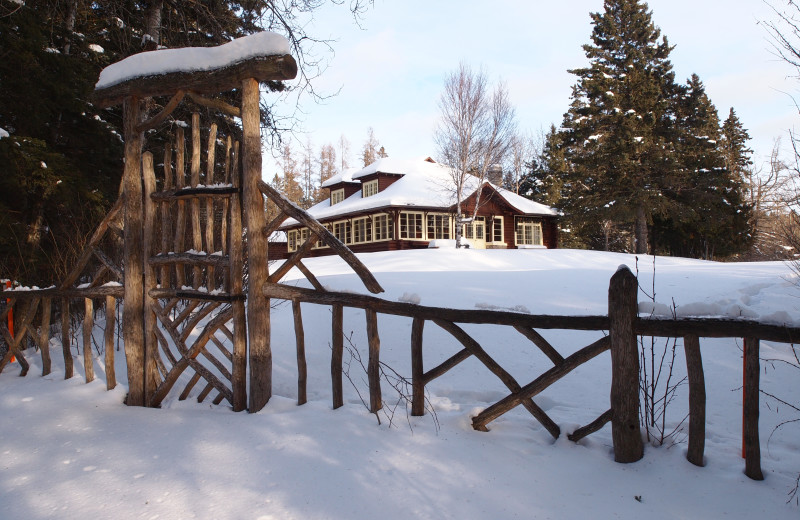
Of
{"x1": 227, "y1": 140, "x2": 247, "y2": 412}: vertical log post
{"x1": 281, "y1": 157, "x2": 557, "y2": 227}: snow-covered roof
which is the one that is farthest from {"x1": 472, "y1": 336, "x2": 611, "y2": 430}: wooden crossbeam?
{"x1": 281, "y1": 157, "x2": 557, "y2": 227}: snow-covered roof

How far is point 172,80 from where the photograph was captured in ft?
15.7

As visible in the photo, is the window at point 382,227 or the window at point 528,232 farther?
the window at point 528,232

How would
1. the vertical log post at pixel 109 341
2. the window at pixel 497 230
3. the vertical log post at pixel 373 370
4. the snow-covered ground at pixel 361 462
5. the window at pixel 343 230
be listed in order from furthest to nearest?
the window at pixel 343 230
the window at pixel 497 230
the vertical log post at pixel 109 341
the vertical log post at pixel 373 370
the snow-covered ground at pixel 361 462

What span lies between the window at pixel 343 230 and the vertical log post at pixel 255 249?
26842 millimetres

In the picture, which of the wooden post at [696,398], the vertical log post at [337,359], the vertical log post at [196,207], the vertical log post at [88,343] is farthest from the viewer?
the vertical log post at [88,343]

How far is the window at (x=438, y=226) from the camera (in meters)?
28.9

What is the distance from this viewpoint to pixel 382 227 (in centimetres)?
2894

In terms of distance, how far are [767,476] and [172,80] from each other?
5.67 m

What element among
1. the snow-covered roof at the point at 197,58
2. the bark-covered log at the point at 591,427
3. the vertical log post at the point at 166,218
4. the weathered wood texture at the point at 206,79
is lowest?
the bark-covered log at the point at 591,427

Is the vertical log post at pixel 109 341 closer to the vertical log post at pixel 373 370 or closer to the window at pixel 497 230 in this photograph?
the vertical log post at pixel 373 370

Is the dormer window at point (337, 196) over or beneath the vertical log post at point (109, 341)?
over

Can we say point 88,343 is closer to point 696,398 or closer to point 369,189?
point 696,398

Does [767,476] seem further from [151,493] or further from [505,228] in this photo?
[505,228]

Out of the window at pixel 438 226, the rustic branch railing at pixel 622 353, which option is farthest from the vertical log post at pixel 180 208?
the window at pixel 438 226
